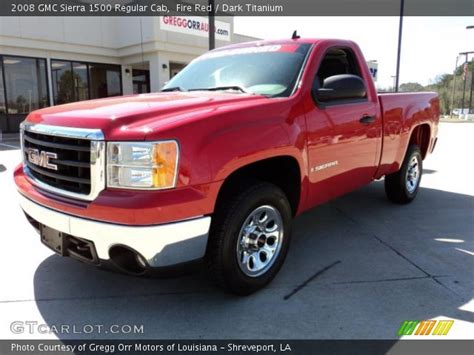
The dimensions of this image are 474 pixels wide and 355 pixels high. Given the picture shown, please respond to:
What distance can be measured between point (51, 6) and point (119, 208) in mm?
17565

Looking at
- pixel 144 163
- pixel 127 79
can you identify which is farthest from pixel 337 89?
pixel 127 79

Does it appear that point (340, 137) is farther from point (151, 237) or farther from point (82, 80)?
point (82, 80)

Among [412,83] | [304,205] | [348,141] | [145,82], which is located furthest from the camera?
[412,83]

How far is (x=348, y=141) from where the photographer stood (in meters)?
3.85

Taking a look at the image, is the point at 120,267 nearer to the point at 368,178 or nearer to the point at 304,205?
the point at 304,205

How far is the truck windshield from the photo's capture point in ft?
11.5

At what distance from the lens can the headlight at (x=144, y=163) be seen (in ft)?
7.95

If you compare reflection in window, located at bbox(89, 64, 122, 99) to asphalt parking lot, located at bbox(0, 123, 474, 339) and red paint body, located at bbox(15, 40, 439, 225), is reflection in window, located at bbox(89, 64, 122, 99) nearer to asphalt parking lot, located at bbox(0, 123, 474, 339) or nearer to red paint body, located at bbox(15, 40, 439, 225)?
asphalt parking lot, located at bbox(0, 123, 474, 339)

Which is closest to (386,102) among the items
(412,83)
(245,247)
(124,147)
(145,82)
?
(245,247)

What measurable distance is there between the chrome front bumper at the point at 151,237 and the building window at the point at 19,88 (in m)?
16.2

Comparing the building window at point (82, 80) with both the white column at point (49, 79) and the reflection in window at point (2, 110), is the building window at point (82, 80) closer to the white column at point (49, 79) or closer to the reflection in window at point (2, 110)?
the white column at point (49, 79)

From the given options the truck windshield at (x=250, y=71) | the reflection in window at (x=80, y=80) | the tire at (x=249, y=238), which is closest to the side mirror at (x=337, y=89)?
the truck windshield at (x=250, y=71)

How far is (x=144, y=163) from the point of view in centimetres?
243

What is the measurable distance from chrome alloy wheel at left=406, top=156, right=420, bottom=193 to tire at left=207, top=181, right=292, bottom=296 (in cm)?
288
